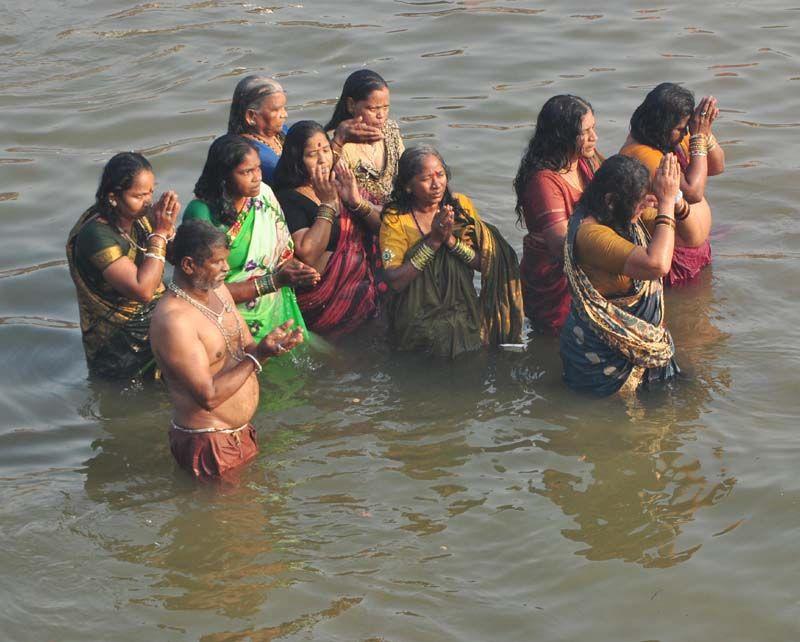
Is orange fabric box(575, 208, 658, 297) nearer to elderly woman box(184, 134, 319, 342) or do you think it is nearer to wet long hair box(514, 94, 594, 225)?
wet long hair box(514, 94, 594, 225)

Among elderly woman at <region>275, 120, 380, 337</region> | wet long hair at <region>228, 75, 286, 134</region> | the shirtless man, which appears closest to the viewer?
the shirtless man

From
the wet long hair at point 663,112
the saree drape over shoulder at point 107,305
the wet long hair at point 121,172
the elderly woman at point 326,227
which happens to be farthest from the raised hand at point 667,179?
the saree drape over shoulder at point 107,305

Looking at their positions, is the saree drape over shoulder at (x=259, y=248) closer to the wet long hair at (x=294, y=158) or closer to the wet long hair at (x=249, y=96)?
the wet long hair at (x=294, y=158)

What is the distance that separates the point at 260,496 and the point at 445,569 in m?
0.93

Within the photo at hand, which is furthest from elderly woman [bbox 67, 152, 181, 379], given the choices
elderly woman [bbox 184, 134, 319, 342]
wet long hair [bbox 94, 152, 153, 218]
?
elderly woman [bbox 184, 134, 319, 342]

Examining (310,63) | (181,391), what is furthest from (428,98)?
(181,391)

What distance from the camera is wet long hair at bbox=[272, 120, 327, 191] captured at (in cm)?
586

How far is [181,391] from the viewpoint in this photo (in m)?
4.92

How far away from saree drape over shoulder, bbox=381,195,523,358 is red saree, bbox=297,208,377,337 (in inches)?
10.7

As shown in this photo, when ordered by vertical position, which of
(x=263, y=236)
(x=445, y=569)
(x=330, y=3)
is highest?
(x=330, y=3)

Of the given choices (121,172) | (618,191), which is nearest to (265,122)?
(121,172)

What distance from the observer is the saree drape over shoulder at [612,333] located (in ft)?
17.7

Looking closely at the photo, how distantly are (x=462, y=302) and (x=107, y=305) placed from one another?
1703 mm

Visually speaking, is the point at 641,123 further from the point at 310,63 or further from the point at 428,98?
the point at 310,63
